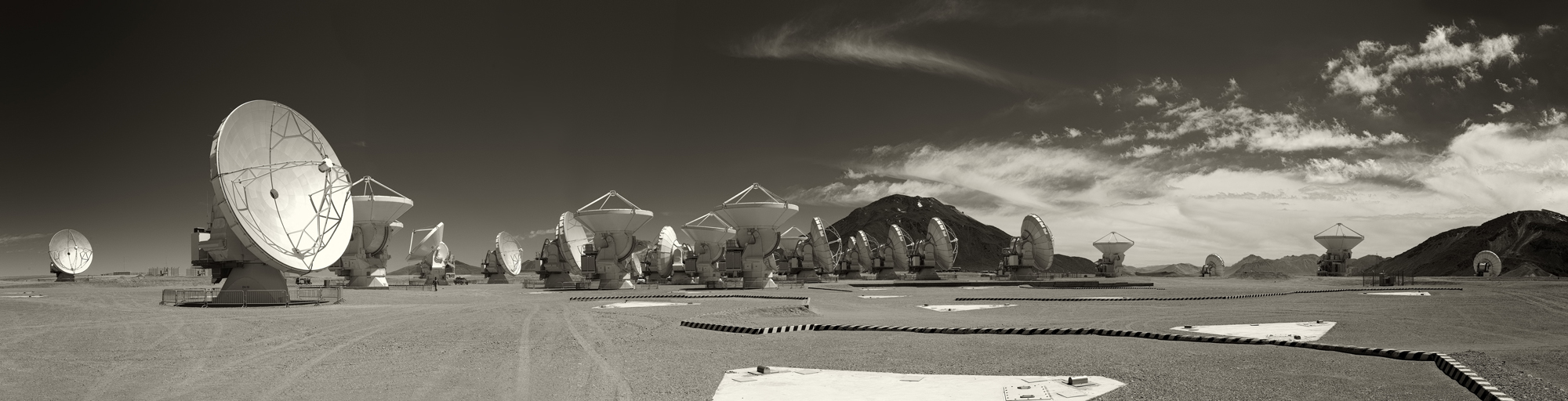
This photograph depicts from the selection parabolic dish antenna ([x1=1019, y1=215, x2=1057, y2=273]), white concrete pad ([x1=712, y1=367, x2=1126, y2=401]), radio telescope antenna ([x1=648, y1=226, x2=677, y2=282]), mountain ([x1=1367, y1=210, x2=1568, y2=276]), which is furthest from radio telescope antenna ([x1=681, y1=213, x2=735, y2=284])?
mountain ([x1=1367, y1=210, x2=1568, y2=276])

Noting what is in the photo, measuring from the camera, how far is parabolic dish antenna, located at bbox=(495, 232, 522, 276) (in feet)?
278

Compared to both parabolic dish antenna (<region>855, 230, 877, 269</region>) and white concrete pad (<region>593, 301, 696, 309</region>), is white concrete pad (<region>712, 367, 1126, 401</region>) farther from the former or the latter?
parabolic dish antenna (<region>855, 230, 877, 269</region>)

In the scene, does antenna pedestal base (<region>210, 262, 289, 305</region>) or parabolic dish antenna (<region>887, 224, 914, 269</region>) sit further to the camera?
parabolic dish antenna (<region>887, 224, 914, 269</region>)

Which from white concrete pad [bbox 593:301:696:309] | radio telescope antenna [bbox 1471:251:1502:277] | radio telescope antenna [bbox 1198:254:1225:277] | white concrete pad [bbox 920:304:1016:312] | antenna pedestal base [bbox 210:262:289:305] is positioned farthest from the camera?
radio telescope antenna [bbox 1198:254:1225:277]

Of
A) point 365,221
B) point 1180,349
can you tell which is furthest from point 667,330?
point 365,221

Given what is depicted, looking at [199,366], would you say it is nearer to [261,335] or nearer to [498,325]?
[261,335]

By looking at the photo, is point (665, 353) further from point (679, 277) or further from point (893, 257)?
point (893, 257)

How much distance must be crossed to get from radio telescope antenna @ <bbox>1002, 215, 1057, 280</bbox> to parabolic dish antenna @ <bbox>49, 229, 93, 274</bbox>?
86.7m

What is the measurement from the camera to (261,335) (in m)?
18.1

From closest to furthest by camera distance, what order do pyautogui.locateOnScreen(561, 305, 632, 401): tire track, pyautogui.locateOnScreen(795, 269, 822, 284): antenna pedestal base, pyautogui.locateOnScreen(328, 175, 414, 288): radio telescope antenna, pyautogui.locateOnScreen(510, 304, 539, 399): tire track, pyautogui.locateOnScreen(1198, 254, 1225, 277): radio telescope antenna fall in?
pyautogui.locateOnScreen(561, 305, 632, 401): tire track
pyautogui.locateOnScreen(510, 304, 539, 399): tire track
pyautogui.locateOnScreen(328, 175, 414, 288): radio telescope antenna
pyautogui.locateOnScreen(795, 269, 822, 284): antenna pedestal base
pyautogui.locateOnScreen(1198, 254, 1225, 277): radio telescope antenna

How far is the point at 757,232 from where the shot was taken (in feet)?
186

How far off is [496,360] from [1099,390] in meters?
9.34

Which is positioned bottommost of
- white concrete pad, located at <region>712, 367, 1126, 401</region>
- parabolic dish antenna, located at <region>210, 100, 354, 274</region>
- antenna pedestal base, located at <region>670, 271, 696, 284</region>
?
antenna pedestal base, located at <region>670, 271, 696, 284</region>

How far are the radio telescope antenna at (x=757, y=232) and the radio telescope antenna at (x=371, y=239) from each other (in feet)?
72.8
